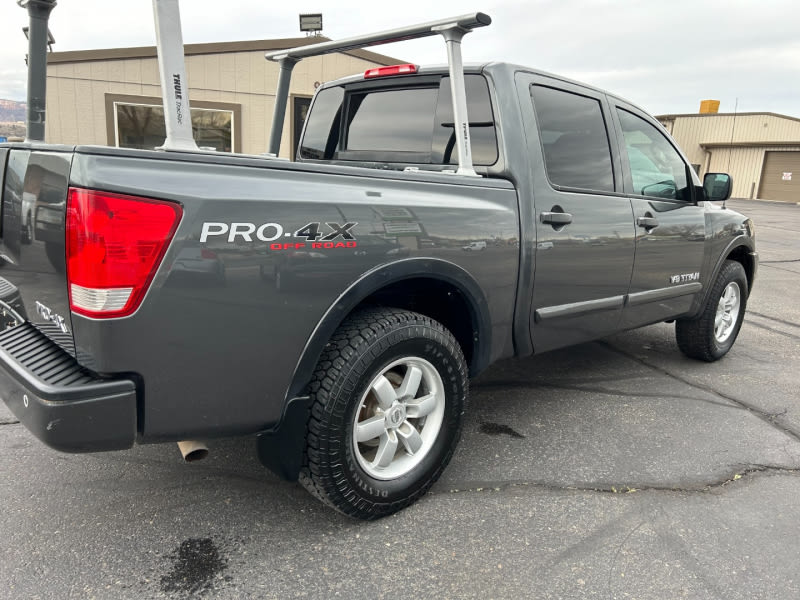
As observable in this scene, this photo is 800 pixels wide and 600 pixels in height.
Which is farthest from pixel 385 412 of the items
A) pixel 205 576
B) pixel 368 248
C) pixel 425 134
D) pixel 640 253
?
pixel 640 253

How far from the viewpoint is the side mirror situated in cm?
419

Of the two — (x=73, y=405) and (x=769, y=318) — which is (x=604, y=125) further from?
(x=769, y=318)

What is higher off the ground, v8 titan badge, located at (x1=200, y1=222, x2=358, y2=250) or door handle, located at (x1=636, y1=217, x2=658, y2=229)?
v8 titan badge, located at (x1=200, y1=222, x2=358, y2=250)

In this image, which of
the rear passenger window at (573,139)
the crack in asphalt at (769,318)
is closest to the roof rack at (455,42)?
the rear passenger window at (573,139)

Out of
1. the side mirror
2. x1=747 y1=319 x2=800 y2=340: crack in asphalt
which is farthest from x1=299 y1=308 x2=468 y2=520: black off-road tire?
x1=747 y1=319 x2=800 y2=340: crack in asphalt

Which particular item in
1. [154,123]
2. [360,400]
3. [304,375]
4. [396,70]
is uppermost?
[396,70]

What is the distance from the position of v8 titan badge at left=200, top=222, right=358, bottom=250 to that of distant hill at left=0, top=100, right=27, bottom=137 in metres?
1.44

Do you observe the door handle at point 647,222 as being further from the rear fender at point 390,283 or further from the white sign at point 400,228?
the white sign at point 400,228

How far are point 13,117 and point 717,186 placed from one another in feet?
13.6

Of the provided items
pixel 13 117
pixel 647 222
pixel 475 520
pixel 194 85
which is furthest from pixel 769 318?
pixel 194 85

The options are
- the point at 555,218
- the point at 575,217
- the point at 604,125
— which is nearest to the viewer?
the point at 555,218

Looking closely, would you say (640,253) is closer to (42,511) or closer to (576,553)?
(576,553)

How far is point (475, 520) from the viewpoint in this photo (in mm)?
2488

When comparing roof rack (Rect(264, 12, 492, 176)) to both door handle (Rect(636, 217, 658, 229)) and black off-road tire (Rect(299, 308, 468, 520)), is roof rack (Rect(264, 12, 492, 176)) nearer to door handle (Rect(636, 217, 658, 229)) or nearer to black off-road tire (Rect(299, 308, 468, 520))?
black off-road tire (Rect(299, 308, 468, 520))
